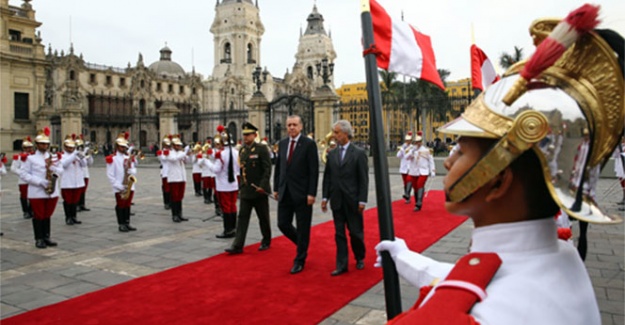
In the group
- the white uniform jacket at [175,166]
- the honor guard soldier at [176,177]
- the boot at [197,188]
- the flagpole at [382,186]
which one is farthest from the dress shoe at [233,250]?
the boot at [197,188]

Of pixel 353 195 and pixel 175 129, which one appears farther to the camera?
pixel 175 129

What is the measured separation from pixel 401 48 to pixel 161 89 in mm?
A: 63912

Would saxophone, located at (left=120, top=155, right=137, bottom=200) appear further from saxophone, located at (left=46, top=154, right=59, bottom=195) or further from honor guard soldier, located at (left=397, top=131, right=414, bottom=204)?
honor guard soldier, located at (left=397, top=131, right=414, bottom=204)

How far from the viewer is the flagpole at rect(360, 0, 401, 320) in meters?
1.85

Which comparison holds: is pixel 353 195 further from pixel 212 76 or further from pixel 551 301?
pixel 212 76

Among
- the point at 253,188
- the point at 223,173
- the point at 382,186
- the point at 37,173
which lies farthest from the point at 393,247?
the point at 37,173

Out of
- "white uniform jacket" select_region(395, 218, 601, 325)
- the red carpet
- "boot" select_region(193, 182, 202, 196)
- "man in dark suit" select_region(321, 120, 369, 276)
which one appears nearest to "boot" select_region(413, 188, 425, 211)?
the red carpet

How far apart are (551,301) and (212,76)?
77.0 meters

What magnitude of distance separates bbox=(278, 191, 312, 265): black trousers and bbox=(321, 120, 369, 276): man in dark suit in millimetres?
404

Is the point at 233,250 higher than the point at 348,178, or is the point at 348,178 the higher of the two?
the point at 348,178

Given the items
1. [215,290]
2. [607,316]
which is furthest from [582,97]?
[215,290]

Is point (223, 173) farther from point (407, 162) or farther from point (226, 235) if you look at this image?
point (407, 162)

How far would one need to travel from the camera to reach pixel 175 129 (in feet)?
105

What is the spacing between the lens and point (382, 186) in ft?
6.15
